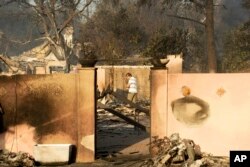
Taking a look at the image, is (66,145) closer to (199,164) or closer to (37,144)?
(37,144)

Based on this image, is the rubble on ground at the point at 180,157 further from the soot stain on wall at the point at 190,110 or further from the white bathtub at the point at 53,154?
the white bathtub at the point at 53,154

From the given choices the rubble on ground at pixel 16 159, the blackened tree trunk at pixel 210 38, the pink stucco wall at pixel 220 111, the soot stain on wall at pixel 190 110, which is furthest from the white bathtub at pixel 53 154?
the blackened tree trunk at pixel 210 38

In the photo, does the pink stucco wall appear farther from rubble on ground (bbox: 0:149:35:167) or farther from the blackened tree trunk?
the blackened tree trunk

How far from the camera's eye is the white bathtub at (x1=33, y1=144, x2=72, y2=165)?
10078 millimetres

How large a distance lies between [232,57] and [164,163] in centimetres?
2678

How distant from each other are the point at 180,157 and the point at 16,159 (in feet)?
13.0

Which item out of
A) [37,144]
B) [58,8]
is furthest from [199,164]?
[58,8]

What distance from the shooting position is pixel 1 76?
10.4 m

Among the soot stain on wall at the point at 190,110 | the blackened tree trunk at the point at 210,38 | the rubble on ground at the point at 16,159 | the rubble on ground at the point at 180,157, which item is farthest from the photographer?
the blackened tree trunk at the point at 210,38

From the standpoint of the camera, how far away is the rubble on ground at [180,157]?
30.4 ft

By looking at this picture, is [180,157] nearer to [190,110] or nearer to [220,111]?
[190,110]

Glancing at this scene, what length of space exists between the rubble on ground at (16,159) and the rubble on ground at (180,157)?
2.82 metres

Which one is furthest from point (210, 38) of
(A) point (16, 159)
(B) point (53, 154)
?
(A) point (16, 159)

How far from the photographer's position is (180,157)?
9430 mm
